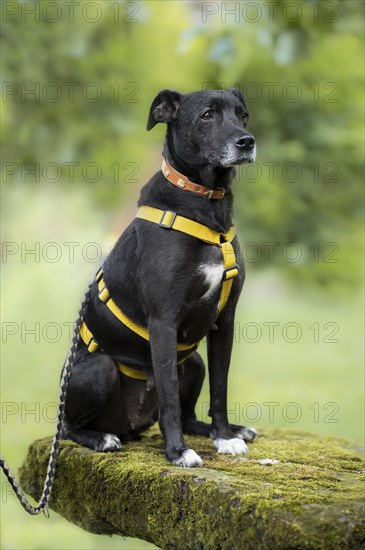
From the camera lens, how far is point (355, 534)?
2504mm

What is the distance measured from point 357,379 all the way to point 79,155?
378 centimetres

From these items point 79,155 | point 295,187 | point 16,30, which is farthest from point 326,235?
point 16,30

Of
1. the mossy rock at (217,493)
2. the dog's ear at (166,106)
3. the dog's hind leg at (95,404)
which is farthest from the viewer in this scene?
the dog's hind leg at (95,404)

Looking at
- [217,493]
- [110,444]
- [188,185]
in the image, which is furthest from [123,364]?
[217,493]

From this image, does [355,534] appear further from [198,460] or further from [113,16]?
[113,16]

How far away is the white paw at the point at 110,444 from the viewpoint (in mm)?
3613

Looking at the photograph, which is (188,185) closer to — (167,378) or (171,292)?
(171,292)

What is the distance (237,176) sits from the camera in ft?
24.5

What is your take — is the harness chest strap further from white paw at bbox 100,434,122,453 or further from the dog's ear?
the dog's ear

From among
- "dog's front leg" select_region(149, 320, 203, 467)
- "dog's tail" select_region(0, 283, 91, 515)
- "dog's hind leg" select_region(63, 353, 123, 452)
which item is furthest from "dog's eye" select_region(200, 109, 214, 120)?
"dog's hind leg" select_region(63, 353, 123, 452)

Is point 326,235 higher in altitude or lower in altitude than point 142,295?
lower

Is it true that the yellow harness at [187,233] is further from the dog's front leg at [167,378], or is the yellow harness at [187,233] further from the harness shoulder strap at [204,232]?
the dog's front leg at [167,378]

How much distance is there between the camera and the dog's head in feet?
10.9

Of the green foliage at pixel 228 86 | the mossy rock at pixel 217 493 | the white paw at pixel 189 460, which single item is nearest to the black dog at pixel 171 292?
the white paw at pixel 189 460
